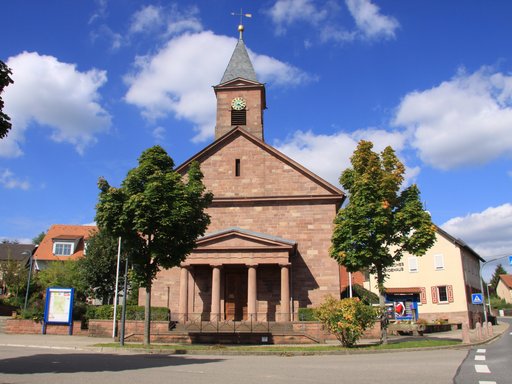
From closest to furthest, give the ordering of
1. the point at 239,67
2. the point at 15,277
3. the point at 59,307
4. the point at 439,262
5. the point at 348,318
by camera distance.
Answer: the point at 348,318 < the point at 59,307 < the point at 239,67 < the point at 15,277 < the point at 439,262

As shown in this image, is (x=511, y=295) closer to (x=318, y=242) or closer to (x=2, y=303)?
(x=318, y=242)

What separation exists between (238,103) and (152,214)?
20866mm

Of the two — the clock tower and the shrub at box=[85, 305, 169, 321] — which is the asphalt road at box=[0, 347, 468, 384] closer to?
the shrub at box=[85, 305, 169, 321]

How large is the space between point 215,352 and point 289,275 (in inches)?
412

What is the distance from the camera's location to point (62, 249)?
54500mm

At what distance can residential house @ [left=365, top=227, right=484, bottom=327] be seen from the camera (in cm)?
4350

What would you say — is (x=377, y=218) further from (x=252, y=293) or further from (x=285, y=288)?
(x=252, y=293)

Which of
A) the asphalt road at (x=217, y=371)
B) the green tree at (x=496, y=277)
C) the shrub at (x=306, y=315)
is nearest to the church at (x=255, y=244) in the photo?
the shrub at (x=306, y=315)

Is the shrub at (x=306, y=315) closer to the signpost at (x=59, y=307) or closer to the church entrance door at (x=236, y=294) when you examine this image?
the church entrance door at (x=236, y=294)

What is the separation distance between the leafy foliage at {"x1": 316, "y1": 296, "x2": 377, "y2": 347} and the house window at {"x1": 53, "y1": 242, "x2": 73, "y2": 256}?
42.2 meters

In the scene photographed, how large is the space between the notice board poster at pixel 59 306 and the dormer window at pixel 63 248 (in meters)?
27.8

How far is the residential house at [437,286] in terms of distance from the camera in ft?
143

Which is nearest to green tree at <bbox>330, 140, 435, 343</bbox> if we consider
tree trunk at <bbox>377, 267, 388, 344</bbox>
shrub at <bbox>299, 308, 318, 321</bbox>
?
tree trunk at <bbox>377, 267, 388, 344</bbox>

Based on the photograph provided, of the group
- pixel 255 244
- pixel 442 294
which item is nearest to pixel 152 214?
pixel 255 244
